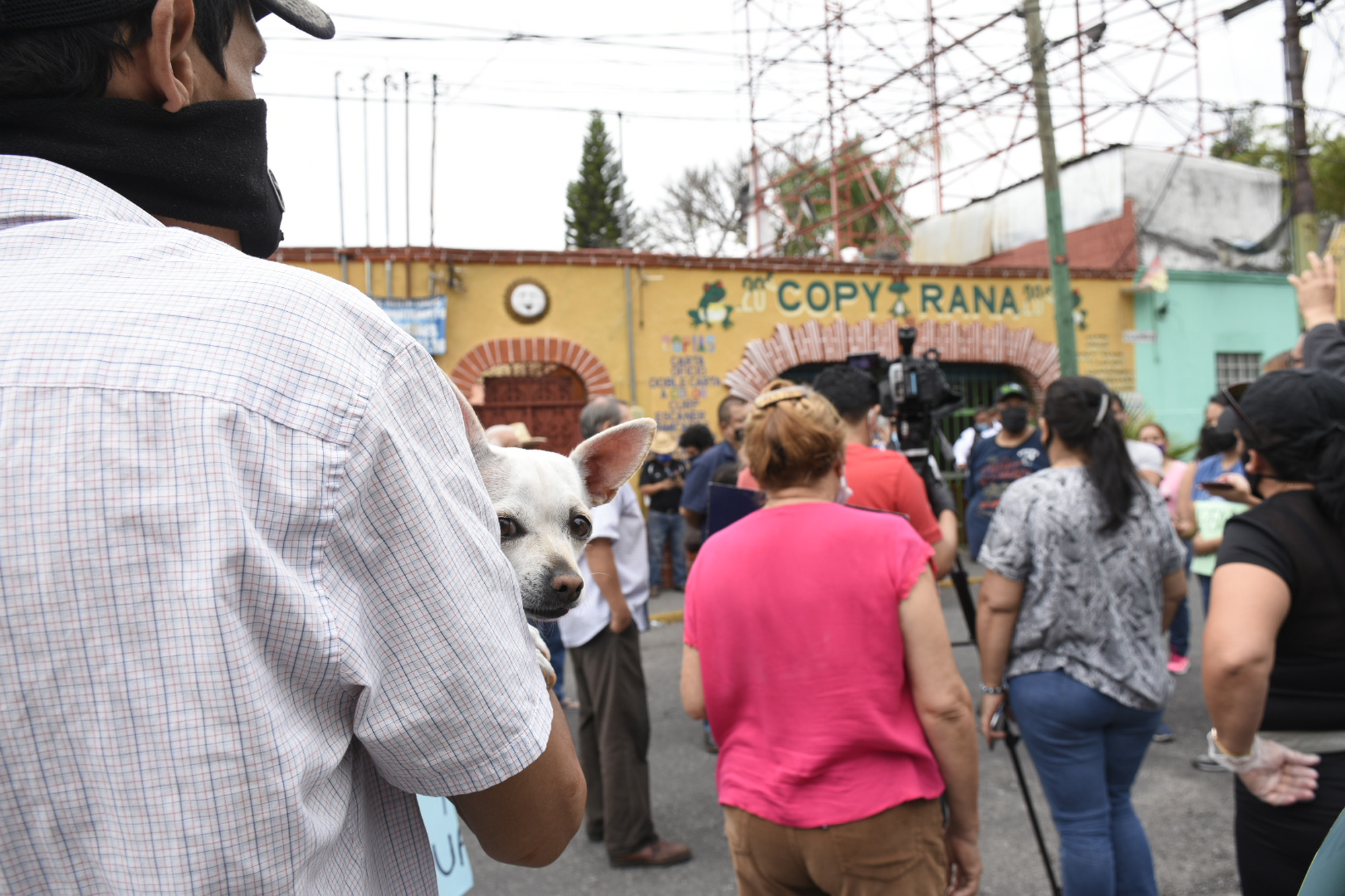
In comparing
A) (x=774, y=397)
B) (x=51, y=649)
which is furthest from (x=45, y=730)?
(x=774, y=397)

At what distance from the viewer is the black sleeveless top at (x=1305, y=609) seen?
212 cm

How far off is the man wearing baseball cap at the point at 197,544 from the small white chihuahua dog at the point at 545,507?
46cm

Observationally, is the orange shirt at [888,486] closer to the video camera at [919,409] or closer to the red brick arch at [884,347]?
the video camera at [919,409]

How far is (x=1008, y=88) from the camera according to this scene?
12000 millimetres

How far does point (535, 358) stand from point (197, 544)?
1021 cm

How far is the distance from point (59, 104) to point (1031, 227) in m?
17.4

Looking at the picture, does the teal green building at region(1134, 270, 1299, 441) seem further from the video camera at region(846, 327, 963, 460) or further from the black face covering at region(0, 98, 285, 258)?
the black face covering at region(0, 98, 285, 258)

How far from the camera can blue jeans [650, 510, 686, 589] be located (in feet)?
32.9

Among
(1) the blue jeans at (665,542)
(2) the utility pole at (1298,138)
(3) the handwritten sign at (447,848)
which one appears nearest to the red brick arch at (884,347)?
(1) the blue jeans at (665,542)

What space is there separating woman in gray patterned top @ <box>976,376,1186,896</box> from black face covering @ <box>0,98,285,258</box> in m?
2.70

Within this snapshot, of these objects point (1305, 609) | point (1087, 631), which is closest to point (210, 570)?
point (1305, 609)

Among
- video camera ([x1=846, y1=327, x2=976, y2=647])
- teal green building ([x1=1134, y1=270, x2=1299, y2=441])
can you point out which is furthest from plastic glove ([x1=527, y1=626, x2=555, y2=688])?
teal green building ([x1=1134, y1=270, x2=1299, y2=441])

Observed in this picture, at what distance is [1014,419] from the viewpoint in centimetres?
604

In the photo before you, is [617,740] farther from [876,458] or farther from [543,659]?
[543,659]
